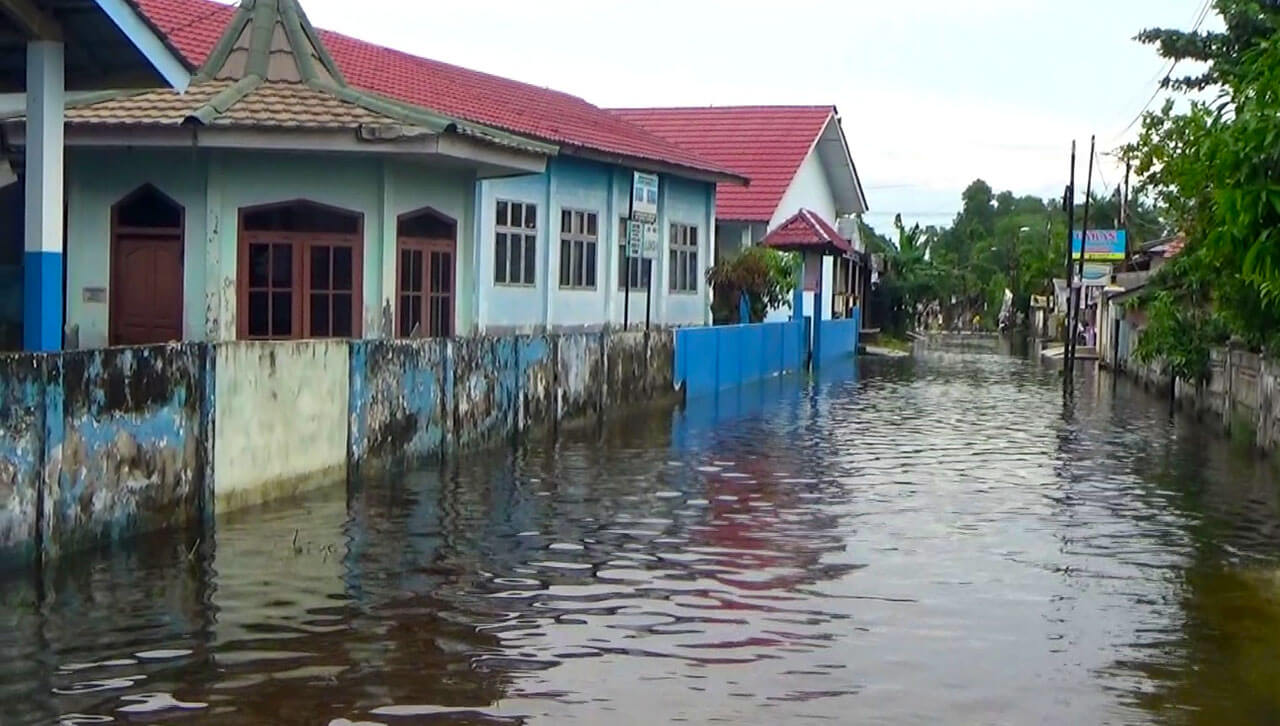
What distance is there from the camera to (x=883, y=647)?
9.62 m

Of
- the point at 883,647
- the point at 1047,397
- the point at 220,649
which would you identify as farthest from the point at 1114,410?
the point at 220,649

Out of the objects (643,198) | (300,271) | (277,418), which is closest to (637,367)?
(643,198)

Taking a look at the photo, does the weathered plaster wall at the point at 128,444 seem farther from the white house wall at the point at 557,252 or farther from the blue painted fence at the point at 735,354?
the blue painted fence at the point at 735,354

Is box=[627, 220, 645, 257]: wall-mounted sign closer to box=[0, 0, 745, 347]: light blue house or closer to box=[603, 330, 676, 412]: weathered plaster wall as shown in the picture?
box=[603, 330, 676, 412]: weathered plaster wall

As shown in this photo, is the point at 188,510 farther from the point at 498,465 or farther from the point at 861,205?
the point at 861,205

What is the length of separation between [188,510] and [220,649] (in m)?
4.06

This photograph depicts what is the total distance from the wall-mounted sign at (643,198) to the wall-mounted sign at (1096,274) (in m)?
35.0

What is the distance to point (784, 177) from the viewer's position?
4506cm

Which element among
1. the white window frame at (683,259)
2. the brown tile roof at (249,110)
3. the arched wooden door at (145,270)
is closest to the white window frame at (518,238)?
the white window frame at (683,259)

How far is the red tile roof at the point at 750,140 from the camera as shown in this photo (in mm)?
44281

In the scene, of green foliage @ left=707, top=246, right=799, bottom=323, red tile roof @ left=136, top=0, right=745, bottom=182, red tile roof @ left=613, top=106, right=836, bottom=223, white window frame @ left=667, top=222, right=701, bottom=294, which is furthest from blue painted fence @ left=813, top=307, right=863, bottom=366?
red tile roof @ left=136, top=0, right=745, bottom=182

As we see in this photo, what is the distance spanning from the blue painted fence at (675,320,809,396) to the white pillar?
1587 centimetres

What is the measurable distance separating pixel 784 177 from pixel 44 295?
32.7m

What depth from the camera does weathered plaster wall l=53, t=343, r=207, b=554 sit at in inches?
445
